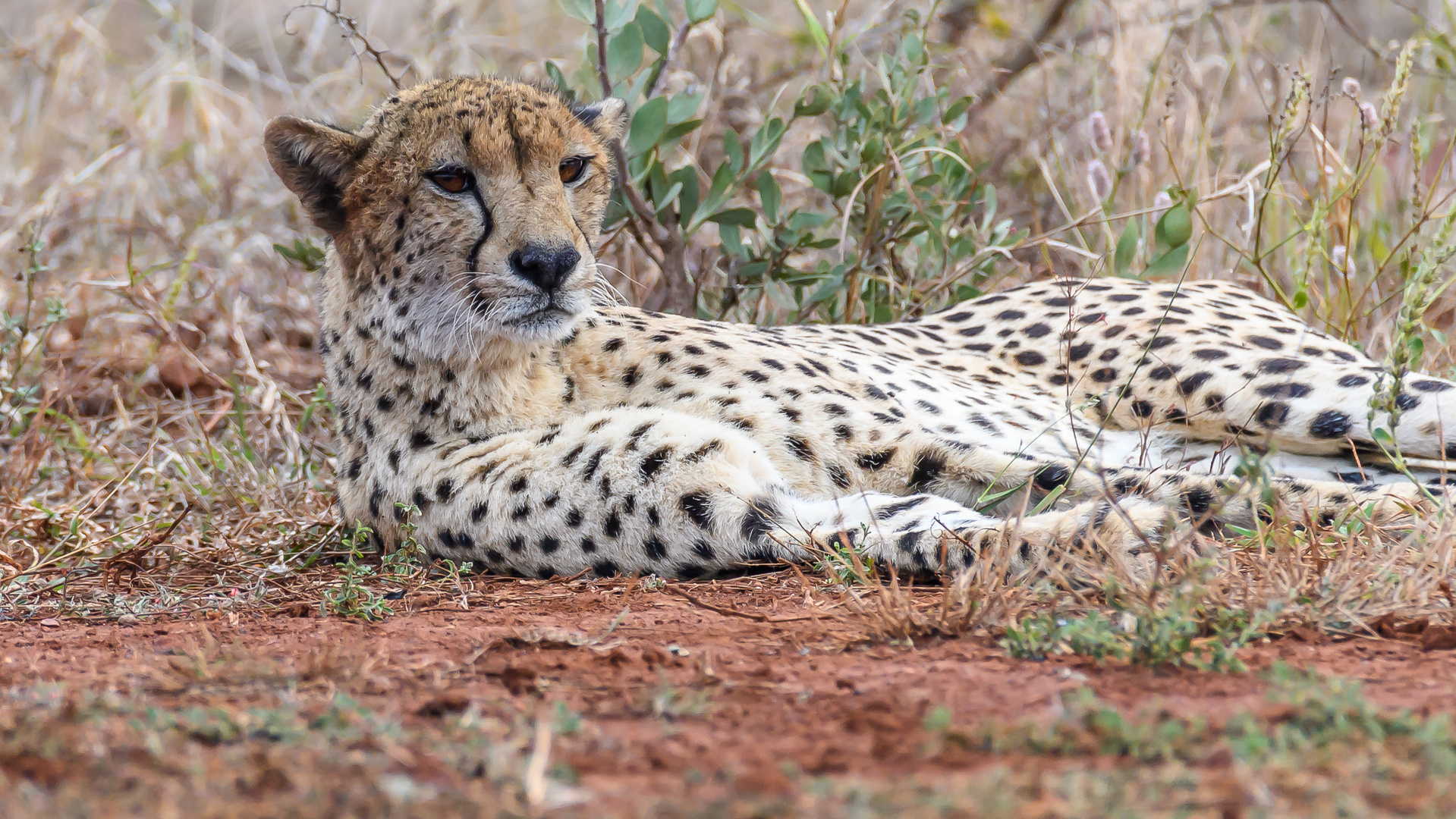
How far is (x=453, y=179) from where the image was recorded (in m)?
2.87

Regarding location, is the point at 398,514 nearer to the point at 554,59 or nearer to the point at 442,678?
the point at 442,678

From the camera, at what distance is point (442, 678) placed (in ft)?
5.96

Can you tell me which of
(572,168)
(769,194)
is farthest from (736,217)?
(572,168)

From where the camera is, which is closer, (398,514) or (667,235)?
(398,514)

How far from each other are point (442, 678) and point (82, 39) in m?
5.45

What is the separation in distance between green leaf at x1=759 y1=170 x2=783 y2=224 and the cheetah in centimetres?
76

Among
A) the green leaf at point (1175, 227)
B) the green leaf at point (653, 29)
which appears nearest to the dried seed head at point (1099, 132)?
the green leaf at point (1175, 227)

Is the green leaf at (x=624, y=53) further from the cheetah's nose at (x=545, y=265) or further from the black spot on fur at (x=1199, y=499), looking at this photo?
the black spot on fur at (x=1199, y=499)

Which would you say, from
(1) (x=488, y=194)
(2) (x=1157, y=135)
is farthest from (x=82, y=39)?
(2) (x=1157, y=135)

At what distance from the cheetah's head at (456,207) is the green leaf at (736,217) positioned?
97 centimetres

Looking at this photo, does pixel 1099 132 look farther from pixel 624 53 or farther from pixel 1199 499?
pixel 1199 499

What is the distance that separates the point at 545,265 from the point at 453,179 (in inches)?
12.4

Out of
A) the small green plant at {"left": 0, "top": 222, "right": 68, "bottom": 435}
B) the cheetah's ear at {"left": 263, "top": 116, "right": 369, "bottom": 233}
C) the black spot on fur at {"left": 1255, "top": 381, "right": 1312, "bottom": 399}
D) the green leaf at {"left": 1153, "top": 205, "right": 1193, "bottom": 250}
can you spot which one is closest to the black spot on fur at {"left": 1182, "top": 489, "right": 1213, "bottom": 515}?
the black spot on fur at {"left": 1255, "top": 381, "right": 1312, "bottom": 399}

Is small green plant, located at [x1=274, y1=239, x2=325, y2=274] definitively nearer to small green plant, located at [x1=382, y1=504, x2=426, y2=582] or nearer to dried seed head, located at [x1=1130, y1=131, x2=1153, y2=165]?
small green plant, located at [x1=382, y1=504, x2=426, y2=582]
